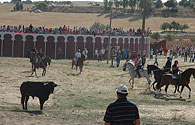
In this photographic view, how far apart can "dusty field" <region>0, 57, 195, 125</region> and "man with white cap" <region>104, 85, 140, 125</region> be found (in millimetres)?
6276

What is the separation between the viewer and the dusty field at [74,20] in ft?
414

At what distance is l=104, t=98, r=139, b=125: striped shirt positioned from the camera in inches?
340

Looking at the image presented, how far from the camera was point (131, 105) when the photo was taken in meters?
8.67

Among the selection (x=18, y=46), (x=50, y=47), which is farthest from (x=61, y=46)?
(x=18, y=46)

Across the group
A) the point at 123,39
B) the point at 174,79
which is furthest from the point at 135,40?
the point at 174,79

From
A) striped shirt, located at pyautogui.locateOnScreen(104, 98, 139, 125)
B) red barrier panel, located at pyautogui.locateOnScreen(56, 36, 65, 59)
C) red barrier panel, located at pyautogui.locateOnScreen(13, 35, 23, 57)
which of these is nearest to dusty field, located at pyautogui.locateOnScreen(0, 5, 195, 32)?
red barrier panel, located at pyautogui.locateOnScreen(56, 36, 65, 59)

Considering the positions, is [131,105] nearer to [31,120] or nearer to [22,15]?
[31,120]

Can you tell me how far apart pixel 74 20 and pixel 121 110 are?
131492 millimetres

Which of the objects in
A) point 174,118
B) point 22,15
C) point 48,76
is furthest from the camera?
point 22,15

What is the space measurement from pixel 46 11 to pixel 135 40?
96.8m

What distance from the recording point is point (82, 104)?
20.2 m

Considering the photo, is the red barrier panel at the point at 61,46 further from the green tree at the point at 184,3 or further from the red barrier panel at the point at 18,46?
the green tree at the point at 184,3

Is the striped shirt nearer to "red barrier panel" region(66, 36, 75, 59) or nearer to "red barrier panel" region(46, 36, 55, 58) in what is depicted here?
"red barrier panel" region(46, 36, 55, 58)

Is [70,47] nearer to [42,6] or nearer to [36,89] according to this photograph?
[36,89]
